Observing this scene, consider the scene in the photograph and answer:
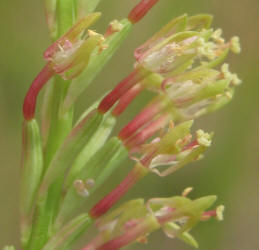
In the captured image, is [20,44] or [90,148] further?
[20,44]

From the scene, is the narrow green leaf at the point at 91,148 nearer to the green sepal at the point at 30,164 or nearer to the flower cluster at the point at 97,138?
the flower cluster at the point at 97,138

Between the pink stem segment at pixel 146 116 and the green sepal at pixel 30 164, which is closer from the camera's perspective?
the green sepal at pixel 30 164

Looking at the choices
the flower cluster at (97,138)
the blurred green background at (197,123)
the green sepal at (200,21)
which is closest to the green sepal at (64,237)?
the flower cluster at (97,138)

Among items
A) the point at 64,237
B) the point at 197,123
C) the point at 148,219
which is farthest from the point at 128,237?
the point at 197,123

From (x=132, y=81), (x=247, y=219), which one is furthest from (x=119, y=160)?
(x=247, y=219)

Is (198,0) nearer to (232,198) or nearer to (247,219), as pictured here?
(232,198)

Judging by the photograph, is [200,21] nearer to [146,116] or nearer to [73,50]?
[146,116]

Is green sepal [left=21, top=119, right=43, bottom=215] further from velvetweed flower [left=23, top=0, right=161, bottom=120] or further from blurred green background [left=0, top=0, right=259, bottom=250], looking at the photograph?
blurred green background [left=0, top=0, right=259, bottom=250]
